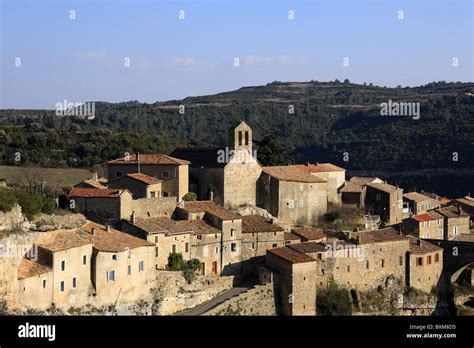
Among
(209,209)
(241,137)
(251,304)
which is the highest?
(241,137)

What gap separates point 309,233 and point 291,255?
4.49 meters

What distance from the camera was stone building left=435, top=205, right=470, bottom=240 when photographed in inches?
1911

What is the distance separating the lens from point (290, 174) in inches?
1700

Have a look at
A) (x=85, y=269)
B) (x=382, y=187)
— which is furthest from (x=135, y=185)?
(x=382, y=187)

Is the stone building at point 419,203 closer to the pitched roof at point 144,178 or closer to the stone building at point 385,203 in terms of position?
the stone building at point 385,203

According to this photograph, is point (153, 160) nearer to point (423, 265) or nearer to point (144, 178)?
point (144, 178)

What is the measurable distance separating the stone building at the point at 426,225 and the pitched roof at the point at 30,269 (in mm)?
22933

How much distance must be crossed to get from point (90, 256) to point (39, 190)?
9.80 metres

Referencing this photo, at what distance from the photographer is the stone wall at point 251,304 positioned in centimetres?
3256

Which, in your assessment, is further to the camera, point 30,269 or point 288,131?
point 288,131

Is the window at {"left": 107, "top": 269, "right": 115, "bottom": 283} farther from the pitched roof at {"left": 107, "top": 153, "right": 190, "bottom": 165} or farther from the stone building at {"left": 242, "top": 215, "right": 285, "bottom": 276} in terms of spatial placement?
the pitched roof at {"left": 107, "top": 153, "right": 190, "bottom": 165}

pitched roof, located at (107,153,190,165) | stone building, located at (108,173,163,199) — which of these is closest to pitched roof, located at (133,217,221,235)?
stone building, located at (108,173,163,199)

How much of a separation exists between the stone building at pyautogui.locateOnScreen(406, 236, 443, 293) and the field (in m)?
17.2
